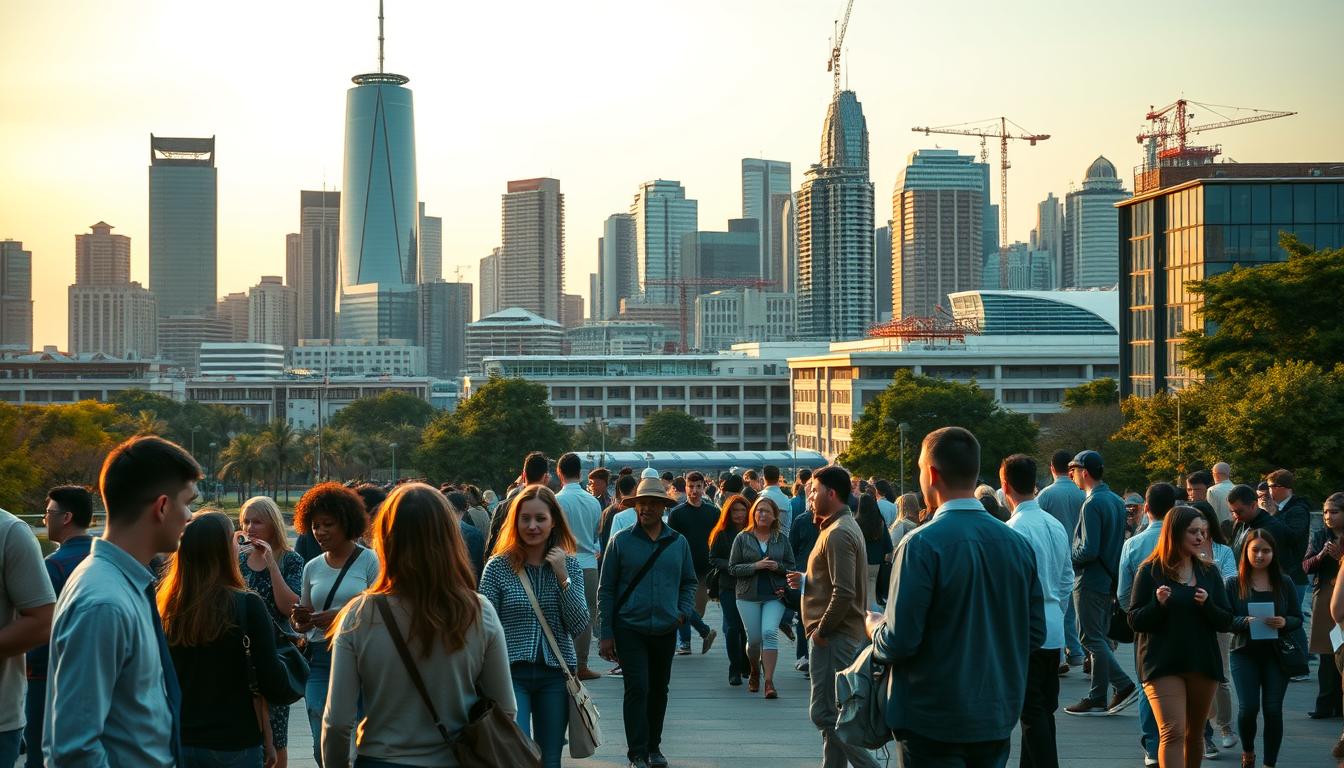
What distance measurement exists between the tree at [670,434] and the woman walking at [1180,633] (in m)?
106

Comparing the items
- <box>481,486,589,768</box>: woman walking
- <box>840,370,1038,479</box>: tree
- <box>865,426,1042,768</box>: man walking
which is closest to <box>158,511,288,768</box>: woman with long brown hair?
<box>481,486,589,768</box>: woman walking

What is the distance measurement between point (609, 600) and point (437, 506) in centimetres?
414

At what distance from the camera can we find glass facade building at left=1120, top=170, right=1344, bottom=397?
68.5 m

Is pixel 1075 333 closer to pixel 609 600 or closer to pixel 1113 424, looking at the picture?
pixel 1113 424

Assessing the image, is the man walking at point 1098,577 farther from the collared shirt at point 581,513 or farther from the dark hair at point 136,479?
the dark hair at point 136,479

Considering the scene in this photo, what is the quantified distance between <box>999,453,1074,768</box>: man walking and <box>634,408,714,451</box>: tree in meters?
104

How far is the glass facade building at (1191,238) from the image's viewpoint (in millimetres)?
68500

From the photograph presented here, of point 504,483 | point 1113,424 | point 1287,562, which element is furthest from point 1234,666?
point 504,483

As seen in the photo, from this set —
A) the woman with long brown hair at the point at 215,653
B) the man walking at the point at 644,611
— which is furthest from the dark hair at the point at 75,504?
the man walking at the point at 644,611

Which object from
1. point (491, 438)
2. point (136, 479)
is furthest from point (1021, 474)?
point (491, 438)

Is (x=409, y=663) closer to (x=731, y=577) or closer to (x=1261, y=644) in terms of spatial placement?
(x=1261, y=644)

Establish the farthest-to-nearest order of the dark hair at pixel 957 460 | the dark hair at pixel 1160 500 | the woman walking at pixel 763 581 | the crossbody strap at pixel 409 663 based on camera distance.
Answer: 1. the woman walking at pixel 763 581
2. the dark hair at pixel 1160 500
3. the dark hair at pixel 957 460
4. the crossbody strap at pixel 409 663

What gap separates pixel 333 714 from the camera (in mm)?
4672

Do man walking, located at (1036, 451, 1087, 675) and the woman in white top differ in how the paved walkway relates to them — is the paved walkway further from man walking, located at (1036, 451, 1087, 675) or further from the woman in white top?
the woman in white top
